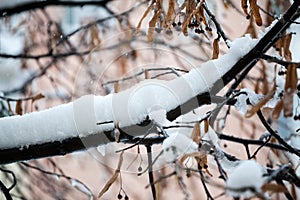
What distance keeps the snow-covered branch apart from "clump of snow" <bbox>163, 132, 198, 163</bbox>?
0.11 m

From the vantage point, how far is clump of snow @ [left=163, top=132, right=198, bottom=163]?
→ 798 mm

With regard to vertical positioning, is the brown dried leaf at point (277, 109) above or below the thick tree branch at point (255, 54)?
below

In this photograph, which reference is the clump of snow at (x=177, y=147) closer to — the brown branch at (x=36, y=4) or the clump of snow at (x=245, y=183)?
the clump of snow at (x=245, y=183)

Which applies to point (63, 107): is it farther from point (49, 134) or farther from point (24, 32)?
point (24, 32)

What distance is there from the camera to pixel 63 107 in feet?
3.35


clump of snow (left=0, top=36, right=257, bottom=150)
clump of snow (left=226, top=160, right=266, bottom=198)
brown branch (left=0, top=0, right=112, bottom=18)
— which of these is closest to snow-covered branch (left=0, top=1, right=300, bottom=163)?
clump of snow (left=0, top=36, right=257, bottom=150)

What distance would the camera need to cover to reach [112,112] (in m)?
0.96

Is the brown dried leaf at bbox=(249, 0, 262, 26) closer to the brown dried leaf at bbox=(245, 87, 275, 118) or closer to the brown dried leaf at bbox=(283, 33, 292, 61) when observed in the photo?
the brown dried leaf at bbox=(283, 33, 292, 61)

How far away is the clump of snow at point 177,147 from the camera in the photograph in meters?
0.80

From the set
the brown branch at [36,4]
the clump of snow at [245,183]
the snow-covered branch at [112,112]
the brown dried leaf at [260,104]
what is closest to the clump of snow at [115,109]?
the snow-covered branch at [112,112]

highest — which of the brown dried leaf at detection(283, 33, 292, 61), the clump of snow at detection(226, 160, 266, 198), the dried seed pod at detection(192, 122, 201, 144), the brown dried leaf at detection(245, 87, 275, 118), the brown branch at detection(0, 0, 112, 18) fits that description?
the brown branch at detection(0, 0, 112, 18)

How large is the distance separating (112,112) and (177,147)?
8.1 inches

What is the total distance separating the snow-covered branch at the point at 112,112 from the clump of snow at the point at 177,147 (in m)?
0.11

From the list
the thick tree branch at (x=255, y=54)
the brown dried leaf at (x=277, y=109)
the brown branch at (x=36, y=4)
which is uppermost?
the brown branch at (x=36, y=4)
